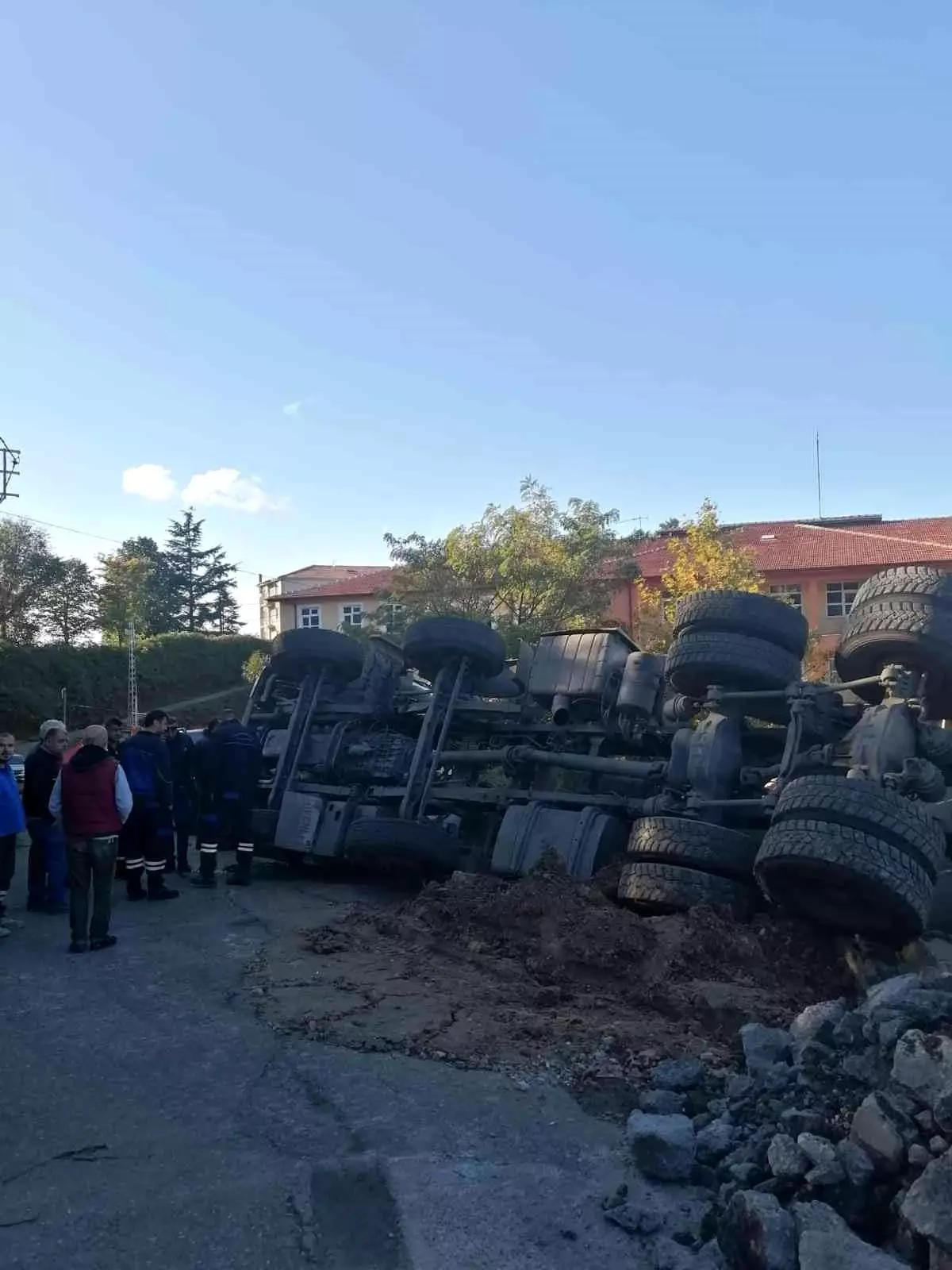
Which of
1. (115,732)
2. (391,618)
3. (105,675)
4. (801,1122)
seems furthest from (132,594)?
(801,1122)

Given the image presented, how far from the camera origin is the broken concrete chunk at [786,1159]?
Answer: 3529mm

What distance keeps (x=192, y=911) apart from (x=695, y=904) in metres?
4.15

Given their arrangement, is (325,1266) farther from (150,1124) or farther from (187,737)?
(187,737)

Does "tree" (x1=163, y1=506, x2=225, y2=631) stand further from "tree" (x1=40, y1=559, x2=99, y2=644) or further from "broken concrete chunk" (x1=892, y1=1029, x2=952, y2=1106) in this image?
"broken concrete chunk" (x1=892, y1=1029, x2=952, y2=1106)

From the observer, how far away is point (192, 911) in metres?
8.82

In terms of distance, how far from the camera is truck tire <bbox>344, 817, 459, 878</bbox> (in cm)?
905

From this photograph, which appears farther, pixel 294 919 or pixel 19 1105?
pixel 294 919

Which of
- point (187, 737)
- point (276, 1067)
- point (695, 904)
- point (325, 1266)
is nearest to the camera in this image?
point (325, 1266)

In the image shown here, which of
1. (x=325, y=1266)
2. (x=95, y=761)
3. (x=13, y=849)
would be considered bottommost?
(x=325, y=1266)

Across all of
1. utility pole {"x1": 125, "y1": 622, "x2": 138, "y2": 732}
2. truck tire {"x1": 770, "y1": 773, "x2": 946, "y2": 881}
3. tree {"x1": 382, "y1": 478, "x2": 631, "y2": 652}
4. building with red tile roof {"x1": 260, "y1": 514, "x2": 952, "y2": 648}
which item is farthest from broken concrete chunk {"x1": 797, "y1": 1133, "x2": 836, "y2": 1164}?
utility pole {"x1": 125, "y1": 622, "x2": 138, "y2": 732}

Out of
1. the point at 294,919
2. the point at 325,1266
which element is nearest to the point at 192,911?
the point at 294,919

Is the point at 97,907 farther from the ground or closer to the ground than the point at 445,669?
closer to the ground

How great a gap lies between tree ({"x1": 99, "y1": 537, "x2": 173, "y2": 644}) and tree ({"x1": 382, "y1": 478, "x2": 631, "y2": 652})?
899 inches

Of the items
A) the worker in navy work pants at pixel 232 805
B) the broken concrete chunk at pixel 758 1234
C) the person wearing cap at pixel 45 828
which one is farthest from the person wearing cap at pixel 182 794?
the broken concrete chunk at pixel 758 1234
